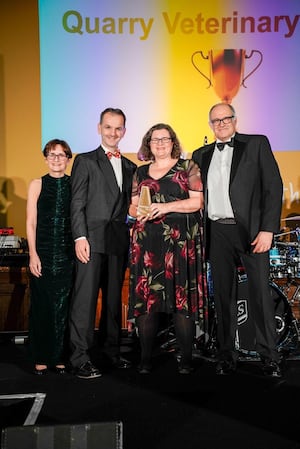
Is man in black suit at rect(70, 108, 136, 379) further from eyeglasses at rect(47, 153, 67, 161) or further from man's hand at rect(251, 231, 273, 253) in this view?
man's hand at rect(251, 231, 273, 253)

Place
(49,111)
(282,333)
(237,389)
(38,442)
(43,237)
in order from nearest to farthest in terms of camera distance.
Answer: (38,442) < (237,389) < (43,237) < (282,333) < (49,111)

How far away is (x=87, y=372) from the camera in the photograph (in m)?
3.25

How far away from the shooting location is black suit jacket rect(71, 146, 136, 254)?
3270 millimetres

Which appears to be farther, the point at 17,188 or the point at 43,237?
the point at 17,188

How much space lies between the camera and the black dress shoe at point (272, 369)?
10.8 feet

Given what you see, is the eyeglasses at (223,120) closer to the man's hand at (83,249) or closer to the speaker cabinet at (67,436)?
the man's hand at (83,249)

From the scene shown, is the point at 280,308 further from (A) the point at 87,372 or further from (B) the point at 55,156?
(B) the point at 55,156

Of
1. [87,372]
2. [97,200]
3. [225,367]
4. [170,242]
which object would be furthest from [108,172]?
[225,367]

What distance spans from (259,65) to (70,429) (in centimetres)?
438

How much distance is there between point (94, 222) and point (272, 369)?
4.33ft

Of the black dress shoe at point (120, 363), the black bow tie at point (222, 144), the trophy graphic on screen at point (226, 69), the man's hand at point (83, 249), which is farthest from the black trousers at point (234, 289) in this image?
the trophy graphic on screen at point (226, 69)

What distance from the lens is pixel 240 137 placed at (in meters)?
3.34

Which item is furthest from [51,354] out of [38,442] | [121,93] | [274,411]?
[121,93]

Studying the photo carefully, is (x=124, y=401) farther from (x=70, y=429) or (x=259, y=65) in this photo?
(x=259, y=65)
